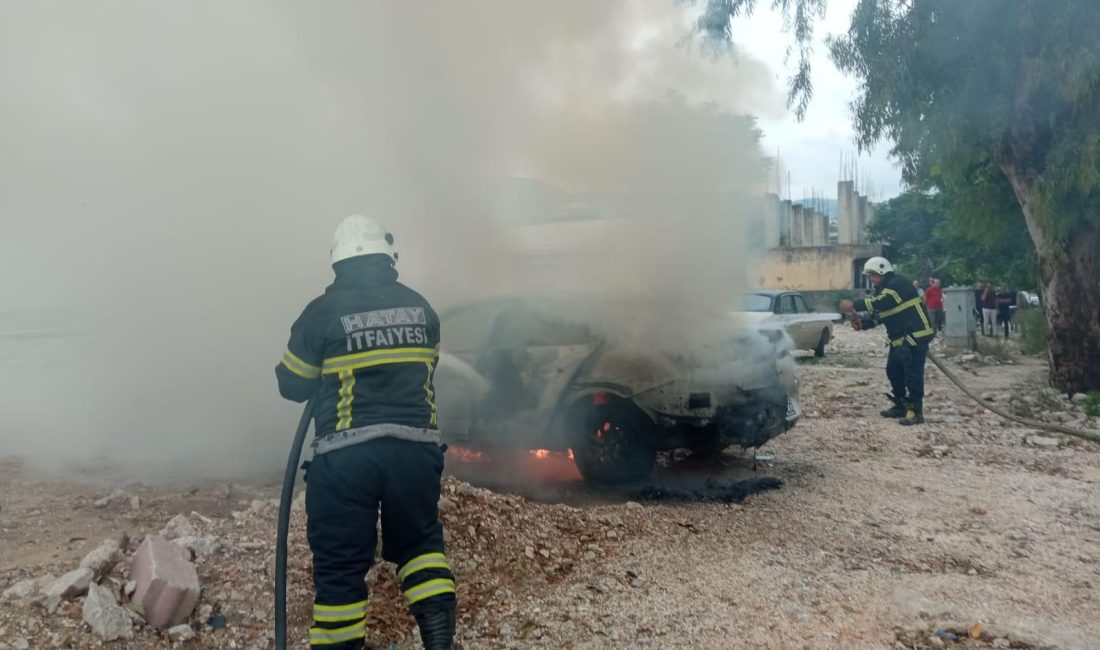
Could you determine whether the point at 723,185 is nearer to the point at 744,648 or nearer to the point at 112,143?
the point at 744,648

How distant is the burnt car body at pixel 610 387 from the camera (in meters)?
5.56

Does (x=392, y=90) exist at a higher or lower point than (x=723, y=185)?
higher

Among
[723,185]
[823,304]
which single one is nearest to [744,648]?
[723,185]

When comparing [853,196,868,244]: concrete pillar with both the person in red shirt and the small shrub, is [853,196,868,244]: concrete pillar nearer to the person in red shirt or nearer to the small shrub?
the person in red shirt

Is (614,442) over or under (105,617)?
over

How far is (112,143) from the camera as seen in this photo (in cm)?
671

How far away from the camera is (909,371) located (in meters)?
8.45

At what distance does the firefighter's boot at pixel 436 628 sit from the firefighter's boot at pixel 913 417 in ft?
22.4

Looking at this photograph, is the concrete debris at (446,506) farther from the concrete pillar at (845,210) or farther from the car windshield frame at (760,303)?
the concrete pillar at (845,210)

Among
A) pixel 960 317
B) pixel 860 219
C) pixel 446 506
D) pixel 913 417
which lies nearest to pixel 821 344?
pixel 960 317

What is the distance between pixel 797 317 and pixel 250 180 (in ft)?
34.8

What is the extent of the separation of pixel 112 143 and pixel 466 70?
10.4ft

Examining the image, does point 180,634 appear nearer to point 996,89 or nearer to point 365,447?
point 365,447

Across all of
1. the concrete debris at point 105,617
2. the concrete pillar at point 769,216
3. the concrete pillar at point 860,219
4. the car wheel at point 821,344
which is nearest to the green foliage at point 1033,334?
the car wheel at point 821,344
